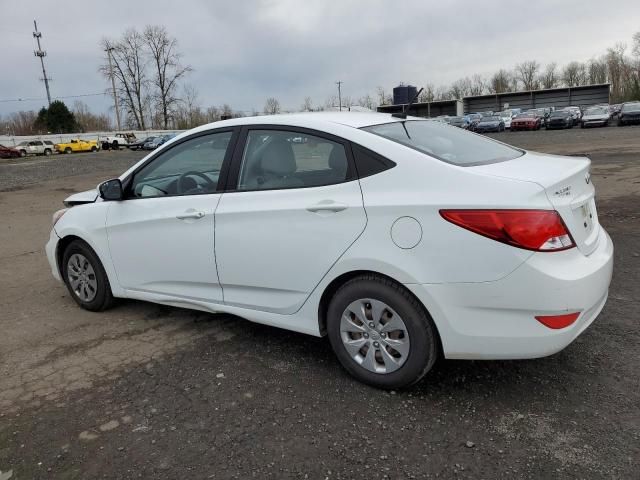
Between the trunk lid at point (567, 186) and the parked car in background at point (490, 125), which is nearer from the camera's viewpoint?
the trunk lid at point (567, 186)

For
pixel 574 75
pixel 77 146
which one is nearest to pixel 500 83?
pixel 574 75

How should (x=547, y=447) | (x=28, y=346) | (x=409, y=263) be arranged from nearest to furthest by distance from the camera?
(x=547, y=447) < (x=409, y=263) < (x=28, y=346)

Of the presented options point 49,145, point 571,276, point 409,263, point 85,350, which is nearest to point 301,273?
point 409,263

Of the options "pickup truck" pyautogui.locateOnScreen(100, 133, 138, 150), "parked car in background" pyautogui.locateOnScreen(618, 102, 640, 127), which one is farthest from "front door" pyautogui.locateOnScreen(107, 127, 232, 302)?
"pickup truck" pyautogui.locateOnScreen(100, 133, 138, 150)

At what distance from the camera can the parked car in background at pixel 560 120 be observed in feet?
134

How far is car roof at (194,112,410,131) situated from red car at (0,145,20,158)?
55539 millimetres

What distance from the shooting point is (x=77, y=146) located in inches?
2297

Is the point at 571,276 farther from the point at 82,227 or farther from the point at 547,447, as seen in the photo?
the point at 82,227

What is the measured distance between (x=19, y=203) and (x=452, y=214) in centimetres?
1467

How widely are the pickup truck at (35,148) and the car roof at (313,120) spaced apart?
189 ft

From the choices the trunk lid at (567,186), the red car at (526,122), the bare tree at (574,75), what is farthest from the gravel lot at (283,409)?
the bare tree at (574,75)

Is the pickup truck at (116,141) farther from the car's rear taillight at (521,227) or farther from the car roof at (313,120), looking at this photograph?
the car's rear taillight at (521,227)

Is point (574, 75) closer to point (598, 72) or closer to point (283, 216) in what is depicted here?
point (598, 72)

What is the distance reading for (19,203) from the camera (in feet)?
47.1
